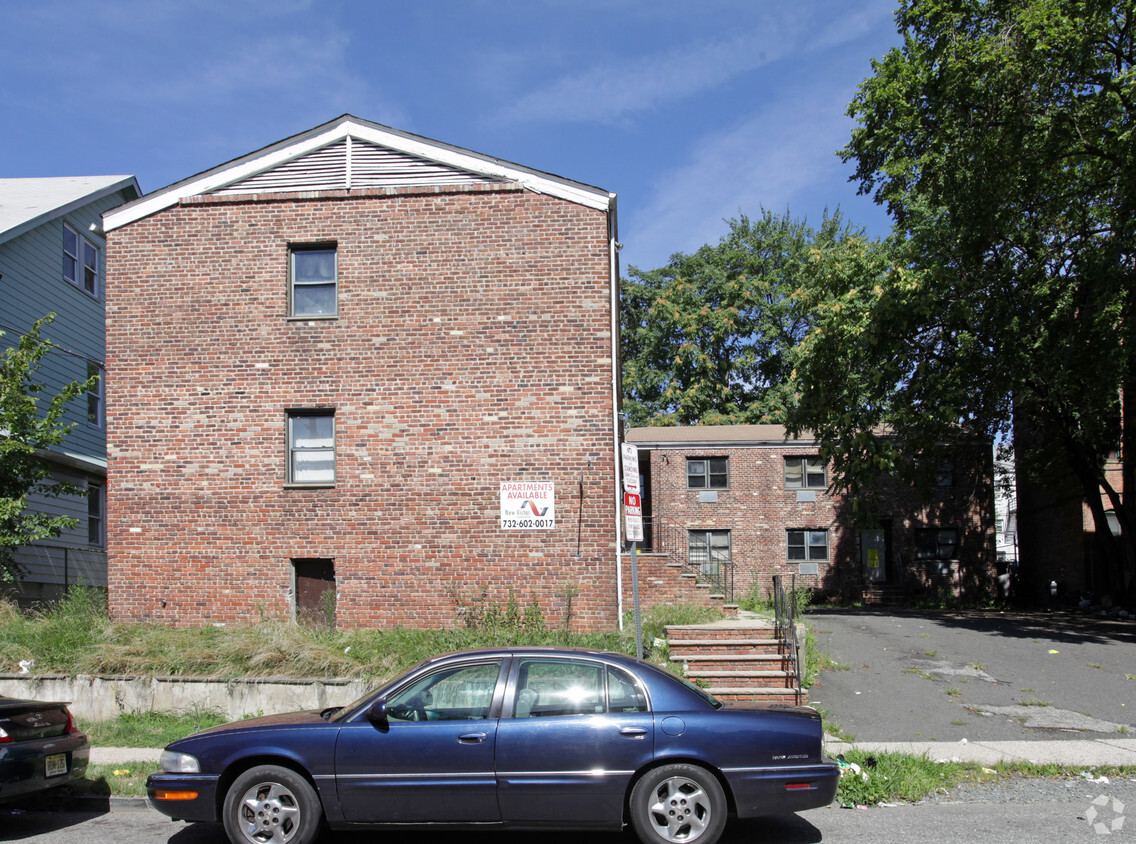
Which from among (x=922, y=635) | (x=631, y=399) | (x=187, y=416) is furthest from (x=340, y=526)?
(x=631, y=399)

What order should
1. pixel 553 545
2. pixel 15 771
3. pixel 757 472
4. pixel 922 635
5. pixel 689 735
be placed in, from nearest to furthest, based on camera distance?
pixel 689 735
pixel 15 771
pixel 553 545
pixel 922 635
pixel 757 472

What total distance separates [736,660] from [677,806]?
6289 mm

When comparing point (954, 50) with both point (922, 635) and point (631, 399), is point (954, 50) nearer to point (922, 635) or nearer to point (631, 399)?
point (922, 635)

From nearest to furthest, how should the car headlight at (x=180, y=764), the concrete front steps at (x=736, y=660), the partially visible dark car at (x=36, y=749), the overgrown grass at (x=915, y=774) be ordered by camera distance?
the car headlight at (x=180, y=764) → the partially visible dark car at (x=36, y=749) → the overgrown grass at (x=915, y=774) → the concrete front steps at (x=736, y=660)

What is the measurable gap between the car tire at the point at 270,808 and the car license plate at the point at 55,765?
2.05m

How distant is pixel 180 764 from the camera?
22.0ft

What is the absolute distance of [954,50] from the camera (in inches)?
770

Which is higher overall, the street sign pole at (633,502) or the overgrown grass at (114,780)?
the street sign pole at (633,502)

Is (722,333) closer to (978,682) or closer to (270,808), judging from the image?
(978,682)

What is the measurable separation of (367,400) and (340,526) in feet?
6.61

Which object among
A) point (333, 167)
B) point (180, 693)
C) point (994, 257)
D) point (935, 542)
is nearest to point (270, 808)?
point (180, 693)

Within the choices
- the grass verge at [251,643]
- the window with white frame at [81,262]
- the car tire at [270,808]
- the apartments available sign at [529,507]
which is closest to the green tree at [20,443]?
the grass verge at [251,643]

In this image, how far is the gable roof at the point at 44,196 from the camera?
821 inches

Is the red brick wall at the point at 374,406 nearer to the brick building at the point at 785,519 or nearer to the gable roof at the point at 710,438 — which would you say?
the gable roof at the point at 710,438
